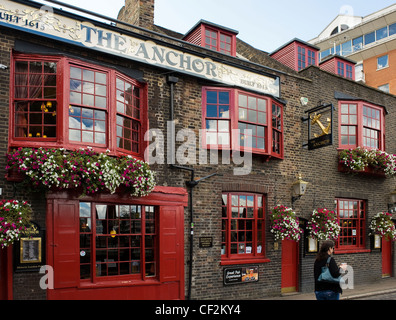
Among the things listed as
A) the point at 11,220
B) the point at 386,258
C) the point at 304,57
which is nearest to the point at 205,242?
the point at 11,220

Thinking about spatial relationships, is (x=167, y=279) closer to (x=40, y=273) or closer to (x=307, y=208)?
(x=40, y=273)

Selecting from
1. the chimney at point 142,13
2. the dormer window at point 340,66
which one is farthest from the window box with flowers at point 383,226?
the chimney at point 142,13

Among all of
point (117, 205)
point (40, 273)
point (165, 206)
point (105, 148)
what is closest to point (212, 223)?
point (165, 206)

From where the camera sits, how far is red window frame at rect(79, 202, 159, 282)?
8.84 metres

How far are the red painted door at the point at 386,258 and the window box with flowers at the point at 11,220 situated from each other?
13446 mm

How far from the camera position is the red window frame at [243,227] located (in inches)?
434

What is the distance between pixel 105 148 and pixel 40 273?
9.77 ft

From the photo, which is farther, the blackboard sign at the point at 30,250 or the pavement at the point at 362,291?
the pavement at the point at 362,291

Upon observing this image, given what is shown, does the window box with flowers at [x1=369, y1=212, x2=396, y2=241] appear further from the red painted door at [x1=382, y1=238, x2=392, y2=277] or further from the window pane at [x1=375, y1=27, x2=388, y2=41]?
the window pane at [x1=375, y1=27, x2=388, y2=41]

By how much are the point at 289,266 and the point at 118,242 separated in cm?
582

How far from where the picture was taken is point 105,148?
898 centimetres

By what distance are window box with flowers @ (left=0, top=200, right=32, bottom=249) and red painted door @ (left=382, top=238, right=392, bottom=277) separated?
1345 centimetres

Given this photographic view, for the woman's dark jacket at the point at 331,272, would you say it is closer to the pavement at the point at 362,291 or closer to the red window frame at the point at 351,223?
the pavement at the point at 362,291

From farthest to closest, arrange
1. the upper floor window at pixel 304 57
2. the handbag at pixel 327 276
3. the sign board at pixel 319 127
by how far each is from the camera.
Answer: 1. the upper floor window at pixel 304 57
2. the sign board at pixel 319 127
3. the handbag at pixel 327 276
